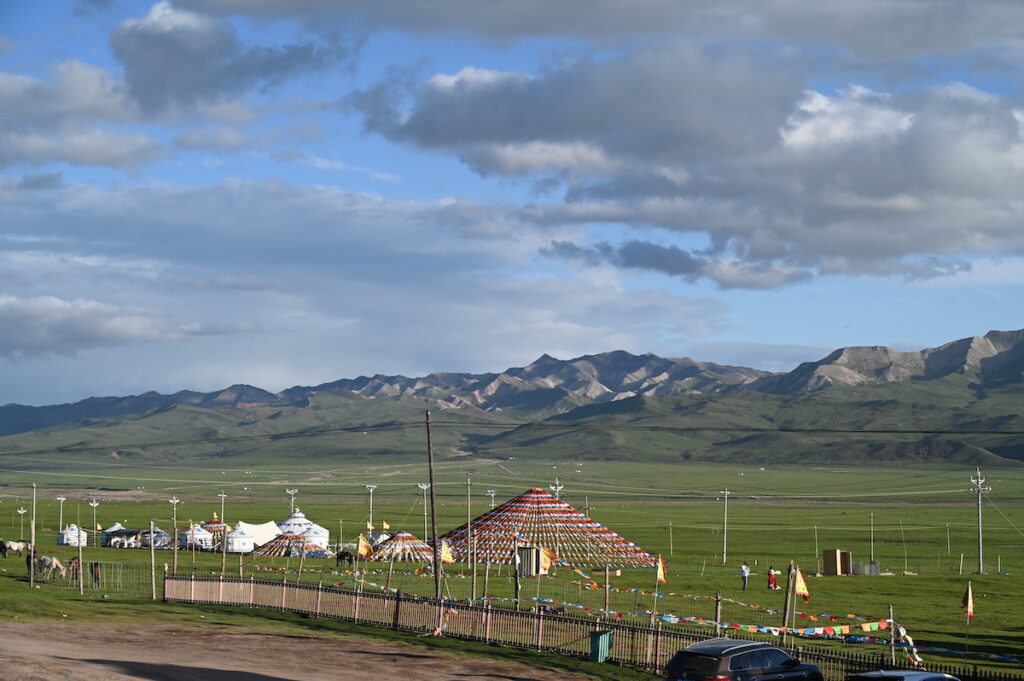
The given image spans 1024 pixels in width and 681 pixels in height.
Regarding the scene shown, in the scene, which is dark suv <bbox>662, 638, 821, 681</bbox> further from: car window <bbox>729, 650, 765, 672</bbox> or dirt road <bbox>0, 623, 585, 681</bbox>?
dirt road <bbox>0, 623, 585, 681</bbox>

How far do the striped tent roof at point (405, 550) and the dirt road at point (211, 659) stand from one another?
47.5 m

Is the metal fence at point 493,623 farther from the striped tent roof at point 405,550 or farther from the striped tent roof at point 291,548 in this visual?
the striped tent roof at point 291,548

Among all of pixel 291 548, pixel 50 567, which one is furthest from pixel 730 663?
pixel 291 548

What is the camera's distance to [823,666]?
33938 millimetres

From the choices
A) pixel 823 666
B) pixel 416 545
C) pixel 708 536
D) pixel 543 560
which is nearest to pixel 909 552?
pixel 708 536

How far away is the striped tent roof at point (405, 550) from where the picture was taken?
91625 mm

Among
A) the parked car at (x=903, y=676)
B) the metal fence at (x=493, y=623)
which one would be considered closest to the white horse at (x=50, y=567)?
the metal fence at (x=493, y=623)

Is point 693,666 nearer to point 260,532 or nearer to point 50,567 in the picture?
point 50,567

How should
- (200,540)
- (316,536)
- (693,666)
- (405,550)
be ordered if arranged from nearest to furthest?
1. (693,666)
2. (405,550)
3. (316,536)
4. (200,540)

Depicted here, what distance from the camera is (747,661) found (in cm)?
3033

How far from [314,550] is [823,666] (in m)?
72.4

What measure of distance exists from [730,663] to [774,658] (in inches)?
78.6

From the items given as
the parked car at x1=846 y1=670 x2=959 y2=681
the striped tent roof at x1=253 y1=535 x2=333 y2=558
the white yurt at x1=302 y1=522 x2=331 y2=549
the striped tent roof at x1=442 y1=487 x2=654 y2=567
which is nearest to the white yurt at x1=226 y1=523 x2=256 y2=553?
the striped tent roof at x1=253 y1=535 x2=333 y2=558

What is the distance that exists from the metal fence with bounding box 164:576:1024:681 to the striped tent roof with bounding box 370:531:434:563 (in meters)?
36.9
